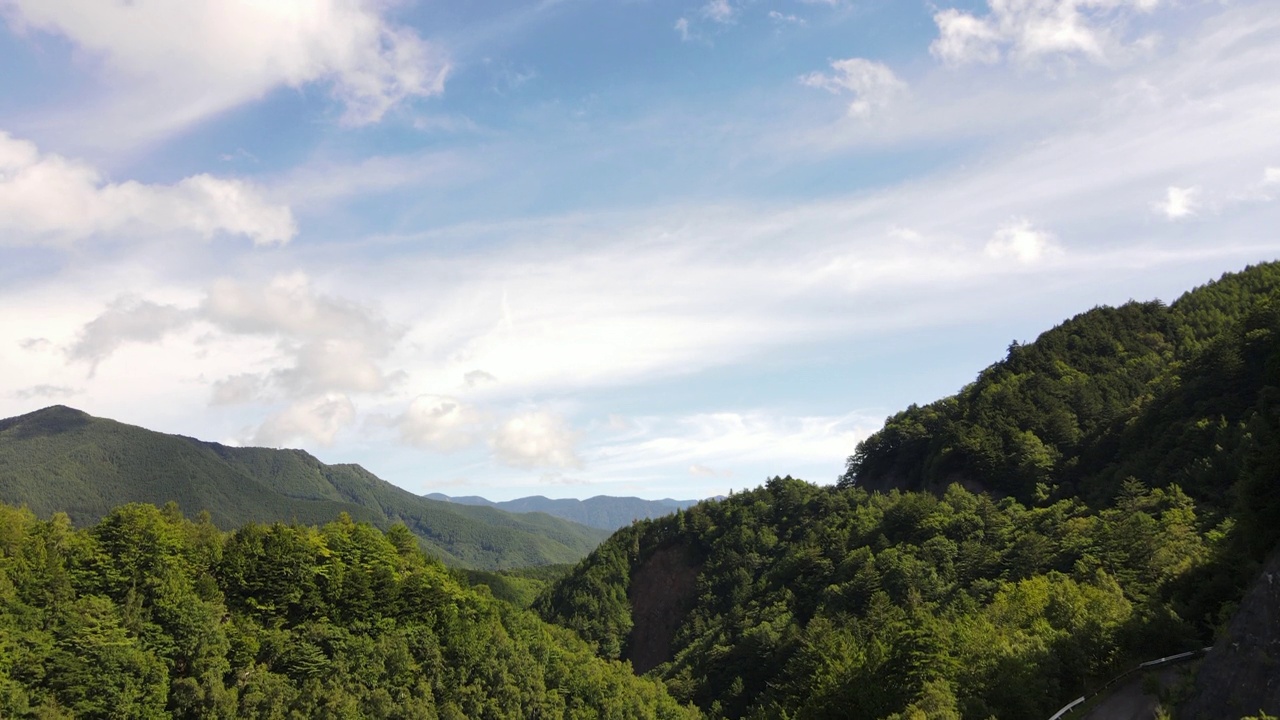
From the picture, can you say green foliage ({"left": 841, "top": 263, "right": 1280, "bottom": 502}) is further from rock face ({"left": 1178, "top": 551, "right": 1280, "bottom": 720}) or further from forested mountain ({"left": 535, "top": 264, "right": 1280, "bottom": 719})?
rock face ({"left": 1178, "top": 551, "right": 1280, "bottom": 720})

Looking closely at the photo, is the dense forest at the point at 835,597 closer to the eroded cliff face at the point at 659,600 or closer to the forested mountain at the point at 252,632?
the forested mountain at the point at 252,632

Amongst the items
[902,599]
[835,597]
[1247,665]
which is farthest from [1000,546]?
[1247,665]

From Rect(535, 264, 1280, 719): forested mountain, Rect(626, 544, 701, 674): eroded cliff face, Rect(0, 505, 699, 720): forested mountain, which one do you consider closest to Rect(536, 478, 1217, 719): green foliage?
Rect(535, 264, 1280, 719): forested mountain

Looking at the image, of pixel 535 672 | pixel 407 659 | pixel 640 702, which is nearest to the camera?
pixel 407 659

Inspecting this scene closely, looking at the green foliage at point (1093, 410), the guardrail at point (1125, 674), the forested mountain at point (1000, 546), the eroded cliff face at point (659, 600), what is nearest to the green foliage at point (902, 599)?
the forested mountain at point (1000, 546)

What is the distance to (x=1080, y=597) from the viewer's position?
46.4 m

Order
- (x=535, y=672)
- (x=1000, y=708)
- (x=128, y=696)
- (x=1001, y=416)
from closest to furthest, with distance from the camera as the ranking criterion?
(x=1000, y=708) → (x=128, y=696) → (x=535, y=672) → (x=1001, y=416)

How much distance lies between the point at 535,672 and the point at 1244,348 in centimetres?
7946

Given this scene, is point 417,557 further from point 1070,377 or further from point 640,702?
point 1070,377

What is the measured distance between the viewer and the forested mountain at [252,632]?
1984 inches

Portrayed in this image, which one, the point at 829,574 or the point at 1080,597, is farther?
the point at 829,574

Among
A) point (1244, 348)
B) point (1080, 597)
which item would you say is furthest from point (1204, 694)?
point (1244, 348)

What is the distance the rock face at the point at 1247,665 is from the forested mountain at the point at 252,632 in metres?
52.7

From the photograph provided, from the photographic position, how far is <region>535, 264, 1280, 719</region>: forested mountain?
35.5 m
